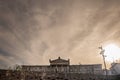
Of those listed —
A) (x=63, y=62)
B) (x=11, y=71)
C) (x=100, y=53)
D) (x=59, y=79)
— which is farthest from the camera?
(x=63, y=62)

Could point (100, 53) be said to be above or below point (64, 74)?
above

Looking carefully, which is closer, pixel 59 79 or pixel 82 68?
pixel 59 79

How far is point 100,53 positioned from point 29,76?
20143 millimetres

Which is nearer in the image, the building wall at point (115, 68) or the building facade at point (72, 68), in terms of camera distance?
the building facade at point (72, 68)

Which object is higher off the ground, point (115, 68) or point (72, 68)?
point (72, 68)

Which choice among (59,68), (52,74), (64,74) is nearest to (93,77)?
(64,74)

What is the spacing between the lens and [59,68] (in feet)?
133

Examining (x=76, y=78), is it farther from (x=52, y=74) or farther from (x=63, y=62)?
(x=63, y=62)

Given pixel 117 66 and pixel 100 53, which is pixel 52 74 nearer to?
pixel 100 53

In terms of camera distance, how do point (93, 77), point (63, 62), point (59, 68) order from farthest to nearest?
point (63, 62) < point (59, 68) < point (93, 77)

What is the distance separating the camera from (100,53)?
3662 centimetres

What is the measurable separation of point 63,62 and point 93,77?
16.9 metres

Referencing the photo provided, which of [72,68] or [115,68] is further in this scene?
[115,68]

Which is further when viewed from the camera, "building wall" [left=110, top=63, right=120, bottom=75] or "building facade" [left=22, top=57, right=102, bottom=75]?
"building wall" [left=110, top=63, right=120, bottom=75]
